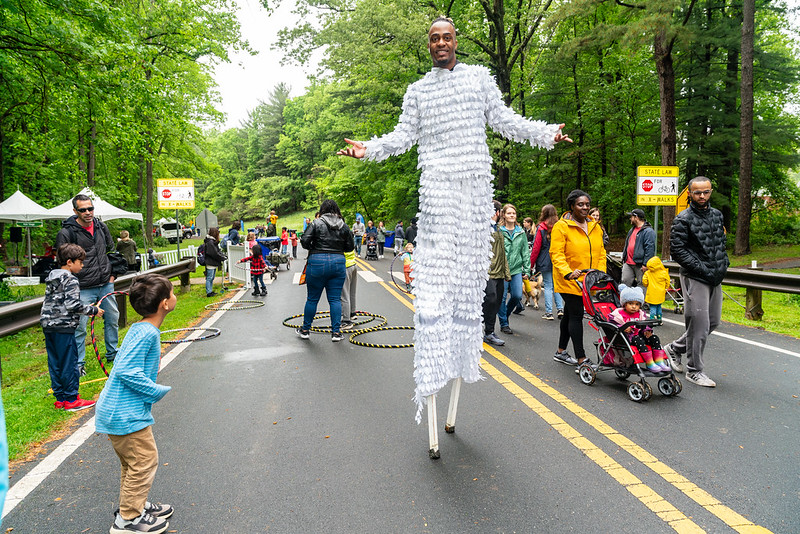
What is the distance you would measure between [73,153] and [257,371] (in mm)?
17628

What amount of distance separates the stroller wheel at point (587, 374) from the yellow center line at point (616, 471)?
2.55 feet

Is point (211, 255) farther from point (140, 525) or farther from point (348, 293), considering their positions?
point (140, 525)

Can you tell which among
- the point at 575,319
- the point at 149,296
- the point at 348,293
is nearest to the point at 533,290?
the point at 348,293

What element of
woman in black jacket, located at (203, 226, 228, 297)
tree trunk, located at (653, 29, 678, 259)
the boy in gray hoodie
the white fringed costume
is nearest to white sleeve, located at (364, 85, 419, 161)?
the white fringed costume

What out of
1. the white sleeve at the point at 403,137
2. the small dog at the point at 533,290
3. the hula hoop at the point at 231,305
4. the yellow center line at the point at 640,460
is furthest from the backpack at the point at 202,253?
the white sleeve at the point at 403,137

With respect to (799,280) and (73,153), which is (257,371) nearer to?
(799,280)

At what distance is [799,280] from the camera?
8.38 m

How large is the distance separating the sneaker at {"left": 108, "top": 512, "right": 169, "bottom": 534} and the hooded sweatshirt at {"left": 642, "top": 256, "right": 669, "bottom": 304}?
7.81 meters

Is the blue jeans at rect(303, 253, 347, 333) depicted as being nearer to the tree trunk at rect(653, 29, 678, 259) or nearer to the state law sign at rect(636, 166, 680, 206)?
the state law sign at rect(636, 166, 680, 206)

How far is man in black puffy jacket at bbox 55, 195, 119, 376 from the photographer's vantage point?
6539 millimetres

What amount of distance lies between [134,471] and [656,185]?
44.1 ft

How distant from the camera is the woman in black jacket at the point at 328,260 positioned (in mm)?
8000

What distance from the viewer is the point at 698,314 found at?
562 centimetres

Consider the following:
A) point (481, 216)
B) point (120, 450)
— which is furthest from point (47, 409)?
point (481, 216)
